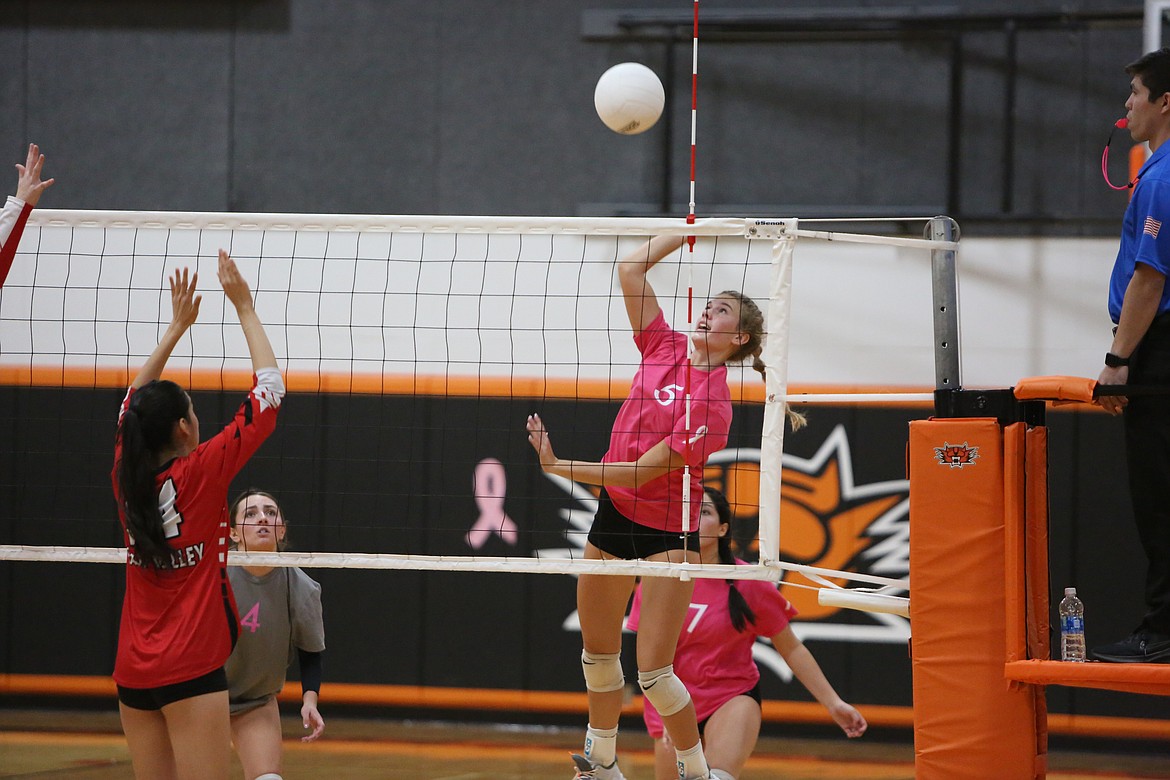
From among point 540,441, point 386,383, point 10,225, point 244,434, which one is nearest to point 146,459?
point 244,434

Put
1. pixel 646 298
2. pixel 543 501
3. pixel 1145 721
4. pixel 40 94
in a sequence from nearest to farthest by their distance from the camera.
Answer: pixel 646 298
pixel 1145 721
pixel 543 501
pixel 40 94

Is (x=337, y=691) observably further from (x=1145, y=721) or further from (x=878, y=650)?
(x=1145, y=721)

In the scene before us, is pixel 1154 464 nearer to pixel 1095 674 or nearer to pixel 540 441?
pixel 1095 674

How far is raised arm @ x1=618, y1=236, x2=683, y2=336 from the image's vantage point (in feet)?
12.5

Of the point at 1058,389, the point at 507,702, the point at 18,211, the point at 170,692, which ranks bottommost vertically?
the point at 507,702

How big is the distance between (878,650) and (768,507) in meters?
3.50

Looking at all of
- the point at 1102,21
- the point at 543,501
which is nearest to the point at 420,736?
the point at 543,501

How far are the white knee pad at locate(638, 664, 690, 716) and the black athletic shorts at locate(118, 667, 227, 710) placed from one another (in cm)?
143

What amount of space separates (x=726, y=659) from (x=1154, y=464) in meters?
1.85

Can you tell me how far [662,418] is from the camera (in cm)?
398

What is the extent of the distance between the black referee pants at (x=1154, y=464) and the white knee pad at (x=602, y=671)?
1.70m

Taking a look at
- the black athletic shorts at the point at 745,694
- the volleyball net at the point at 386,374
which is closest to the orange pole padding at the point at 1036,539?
the black athletic shorts at the point at 745,694

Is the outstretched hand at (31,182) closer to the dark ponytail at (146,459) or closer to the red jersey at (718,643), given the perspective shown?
the dark ponytail at (146,459)

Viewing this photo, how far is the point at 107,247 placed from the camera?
286 inches
